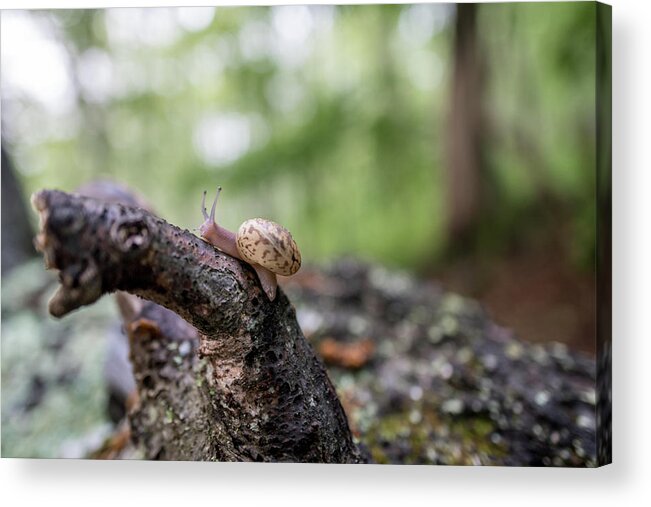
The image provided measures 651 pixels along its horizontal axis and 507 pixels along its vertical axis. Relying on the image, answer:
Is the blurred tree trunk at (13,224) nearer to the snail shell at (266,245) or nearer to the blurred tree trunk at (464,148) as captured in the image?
the snail shell at (266,245)

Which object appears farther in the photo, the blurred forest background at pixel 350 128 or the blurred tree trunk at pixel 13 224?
the blurred tree trunk at pixel 13 224

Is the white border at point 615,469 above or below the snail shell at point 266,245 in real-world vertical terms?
below

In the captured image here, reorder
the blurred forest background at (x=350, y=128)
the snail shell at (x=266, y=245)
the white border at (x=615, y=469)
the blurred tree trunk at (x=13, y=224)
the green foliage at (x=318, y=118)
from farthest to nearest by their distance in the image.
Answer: the blurred tree trunk at (x=13, y=224) < the green foliage at (x=318, y=118) < the blurred forest background at (x=350, y=128) < the white border at (x=615, y=469) < the snail shell at (x=266, y=245)

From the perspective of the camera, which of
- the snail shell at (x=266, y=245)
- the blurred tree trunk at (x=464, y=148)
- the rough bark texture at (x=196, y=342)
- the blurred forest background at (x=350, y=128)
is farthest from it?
the blurred tree trunk at (x=464, y=148)

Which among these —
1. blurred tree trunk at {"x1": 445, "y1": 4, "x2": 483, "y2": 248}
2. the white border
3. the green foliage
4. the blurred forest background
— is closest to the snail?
the white border

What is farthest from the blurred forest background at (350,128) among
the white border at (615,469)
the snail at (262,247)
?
the snail at (262,247)

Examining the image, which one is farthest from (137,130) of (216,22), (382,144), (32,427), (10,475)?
(10,475)

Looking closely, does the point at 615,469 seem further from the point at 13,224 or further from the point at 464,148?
the point at 13,224

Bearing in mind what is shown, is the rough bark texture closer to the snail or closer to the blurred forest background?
the snail
